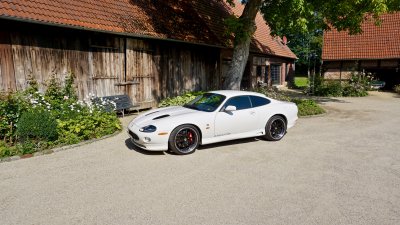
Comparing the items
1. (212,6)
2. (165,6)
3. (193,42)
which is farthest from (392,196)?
(212,6)

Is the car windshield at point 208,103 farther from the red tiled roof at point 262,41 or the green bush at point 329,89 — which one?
the green bush at point 329,89

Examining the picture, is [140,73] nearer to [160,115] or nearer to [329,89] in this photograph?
[160,115]

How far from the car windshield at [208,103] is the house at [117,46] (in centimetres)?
473

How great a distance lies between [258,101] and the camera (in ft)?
25.5

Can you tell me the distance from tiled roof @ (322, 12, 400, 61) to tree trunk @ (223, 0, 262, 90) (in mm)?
15257

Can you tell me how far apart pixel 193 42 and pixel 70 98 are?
603cm

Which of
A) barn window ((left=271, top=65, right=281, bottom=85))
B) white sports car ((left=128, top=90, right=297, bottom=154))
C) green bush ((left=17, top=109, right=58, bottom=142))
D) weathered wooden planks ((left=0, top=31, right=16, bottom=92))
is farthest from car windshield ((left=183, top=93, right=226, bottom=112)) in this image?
barn window ((left=271, top=65, right=281, bottom=85))

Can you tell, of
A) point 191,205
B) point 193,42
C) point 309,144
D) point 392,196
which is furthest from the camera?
point 193,42

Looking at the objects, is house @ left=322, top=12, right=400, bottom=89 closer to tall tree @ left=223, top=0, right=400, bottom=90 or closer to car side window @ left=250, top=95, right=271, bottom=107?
tall tree @ left=223, top=0, right=400, bottom=90

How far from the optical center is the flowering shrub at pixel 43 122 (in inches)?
272

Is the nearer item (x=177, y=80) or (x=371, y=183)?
(x=371, y=183)

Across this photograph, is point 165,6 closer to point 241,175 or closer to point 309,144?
point 309,144

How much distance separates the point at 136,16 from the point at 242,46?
4.73 m

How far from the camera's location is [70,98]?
9.57m
